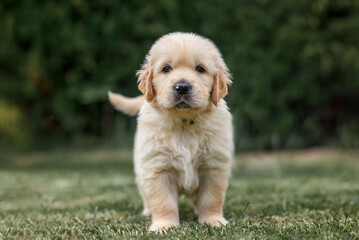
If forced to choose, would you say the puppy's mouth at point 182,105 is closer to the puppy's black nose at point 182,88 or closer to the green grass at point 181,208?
the puppy's black nose at point 182,88

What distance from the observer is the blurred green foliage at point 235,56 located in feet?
32.0

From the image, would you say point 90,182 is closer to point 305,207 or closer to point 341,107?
point 305,207

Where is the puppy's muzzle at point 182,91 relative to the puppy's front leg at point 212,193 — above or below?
above

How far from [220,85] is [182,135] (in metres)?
0.45

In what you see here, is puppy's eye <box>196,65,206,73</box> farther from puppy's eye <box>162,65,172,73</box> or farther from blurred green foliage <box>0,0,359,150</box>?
blurred green foliage <box>0,0,359,150</box>

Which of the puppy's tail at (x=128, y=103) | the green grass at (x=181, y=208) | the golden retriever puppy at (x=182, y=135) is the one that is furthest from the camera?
the puppy's tail at (x=128, y=103)

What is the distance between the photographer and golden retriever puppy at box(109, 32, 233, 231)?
280cm

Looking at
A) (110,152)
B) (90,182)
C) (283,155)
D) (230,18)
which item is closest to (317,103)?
(283,155)

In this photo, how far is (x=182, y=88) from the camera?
266 centimetres

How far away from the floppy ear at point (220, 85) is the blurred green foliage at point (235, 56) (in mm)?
7197

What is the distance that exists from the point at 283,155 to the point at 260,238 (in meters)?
7.46

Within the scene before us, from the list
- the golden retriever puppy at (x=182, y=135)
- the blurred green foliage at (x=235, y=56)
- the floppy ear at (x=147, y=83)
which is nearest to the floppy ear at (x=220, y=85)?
the golden retriever puppy at (x=182, y=135)

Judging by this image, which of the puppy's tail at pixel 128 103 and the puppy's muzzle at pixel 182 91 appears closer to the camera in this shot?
the puppy's muzzle at pixel 182 91

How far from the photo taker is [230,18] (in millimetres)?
10500
